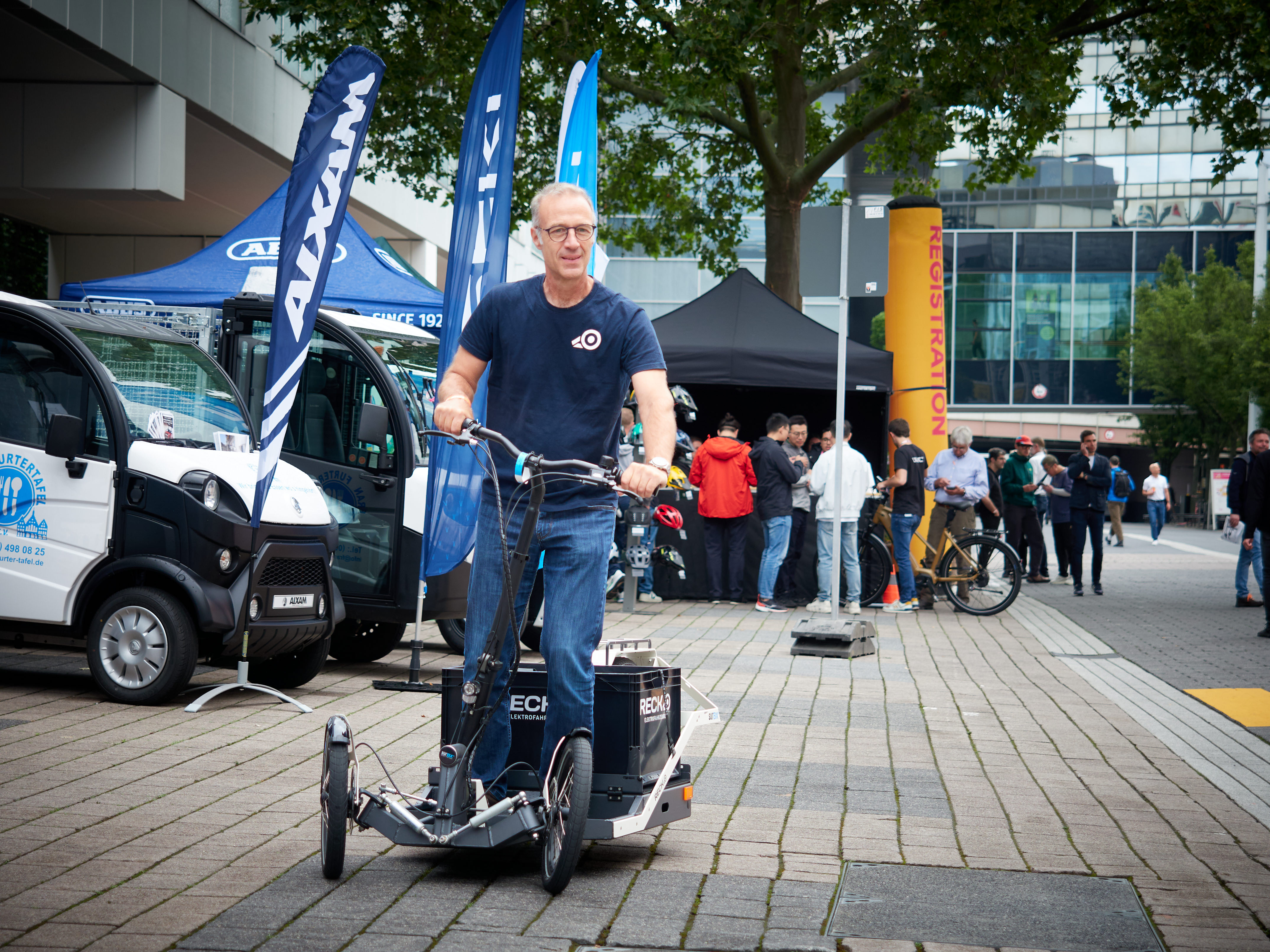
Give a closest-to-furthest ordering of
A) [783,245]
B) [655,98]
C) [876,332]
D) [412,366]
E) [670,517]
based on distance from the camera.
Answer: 1. [412,366]
2. [670,517]
3. [783,245]
4. [655,98]
5. [876,332]

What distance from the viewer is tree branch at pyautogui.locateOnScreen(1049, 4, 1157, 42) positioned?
18297 millimetres

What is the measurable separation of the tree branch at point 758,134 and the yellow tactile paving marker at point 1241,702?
11.8m

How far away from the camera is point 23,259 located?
62.2 feet

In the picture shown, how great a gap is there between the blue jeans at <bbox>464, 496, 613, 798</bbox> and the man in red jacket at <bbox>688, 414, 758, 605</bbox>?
10253 mm

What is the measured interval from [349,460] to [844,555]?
644cm

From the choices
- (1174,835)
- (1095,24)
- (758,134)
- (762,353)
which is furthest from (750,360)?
(1174,835)

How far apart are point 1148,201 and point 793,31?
1557 inches

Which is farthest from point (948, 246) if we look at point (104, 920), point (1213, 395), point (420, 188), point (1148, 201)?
point (104, 920)

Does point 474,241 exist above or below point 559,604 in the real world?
above

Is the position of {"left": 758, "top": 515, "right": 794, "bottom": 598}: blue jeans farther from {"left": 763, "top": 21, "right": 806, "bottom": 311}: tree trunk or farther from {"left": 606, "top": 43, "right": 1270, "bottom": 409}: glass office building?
{"left": 606, "top": 43, "right": 1270, "bottom": 409}: glass office building

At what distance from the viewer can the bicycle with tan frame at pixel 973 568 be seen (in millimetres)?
14398

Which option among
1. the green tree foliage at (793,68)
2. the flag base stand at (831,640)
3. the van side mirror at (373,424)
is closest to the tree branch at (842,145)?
the green tree foliage at (793,68)

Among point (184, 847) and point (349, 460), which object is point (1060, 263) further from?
point (184, 847)

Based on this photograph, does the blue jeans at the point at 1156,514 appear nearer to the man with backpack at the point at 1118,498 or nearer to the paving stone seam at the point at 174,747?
the man with backpack at the point at 1118,498
